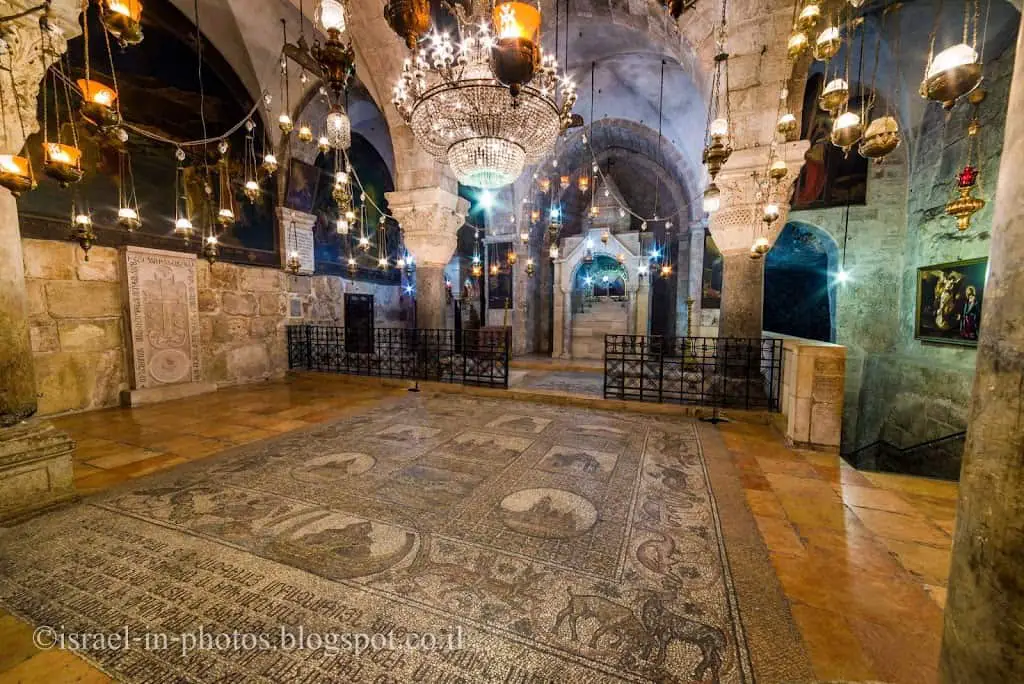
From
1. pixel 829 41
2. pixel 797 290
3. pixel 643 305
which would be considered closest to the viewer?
pixel 829 41

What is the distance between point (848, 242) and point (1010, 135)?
427 inches

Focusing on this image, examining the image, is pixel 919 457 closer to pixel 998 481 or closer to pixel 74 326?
pixel 998 481

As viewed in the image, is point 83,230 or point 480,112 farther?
point 83,230

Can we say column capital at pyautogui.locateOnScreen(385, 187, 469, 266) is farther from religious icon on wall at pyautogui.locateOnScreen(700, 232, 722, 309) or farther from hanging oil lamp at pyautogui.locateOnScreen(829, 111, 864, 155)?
religious icon on wall at pyautogui.locateOnScreen(700, 232, 722, 309)

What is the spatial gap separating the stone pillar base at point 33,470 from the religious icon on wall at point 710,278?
12.8m

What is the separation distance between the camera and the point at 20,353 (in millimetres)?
2801

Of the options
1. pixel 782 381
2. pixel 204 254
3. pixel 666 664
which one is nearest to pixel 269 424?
pixel 204 254

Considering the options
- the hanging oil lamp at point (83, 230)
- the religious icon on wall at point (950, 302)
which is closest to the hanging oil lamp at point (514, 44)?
the hanging oil lamp at point (83, 230)

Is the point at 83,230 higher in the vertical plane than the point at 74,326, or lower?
higher

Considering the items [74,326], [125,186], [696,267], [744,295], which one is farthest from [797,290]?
[74,326]

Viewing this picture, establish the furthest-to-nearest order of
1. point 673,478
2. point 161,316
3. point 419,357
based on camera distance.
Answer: point 419,357, point 161,316, point 673,478

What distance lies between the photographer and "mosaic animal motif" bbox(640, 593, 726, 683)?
1579 millimetres

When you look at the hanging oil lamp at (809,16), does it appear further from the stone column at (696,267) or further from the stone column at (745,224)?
the stone column at (696,267)

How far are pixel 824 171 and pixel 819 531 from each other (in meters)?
10.3
